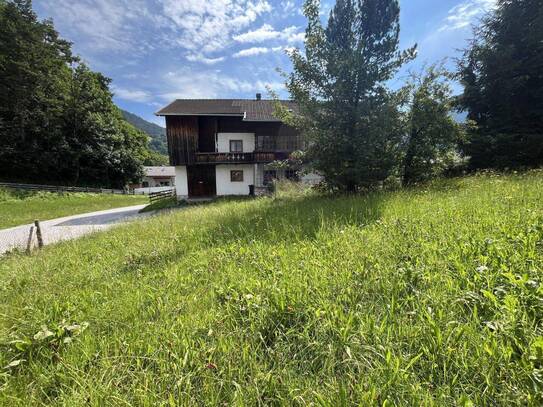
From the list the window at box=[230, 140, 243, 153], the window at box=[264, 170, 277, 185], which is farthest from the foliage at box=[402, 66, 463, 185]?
the window at box=[230, 140, 243, 153]

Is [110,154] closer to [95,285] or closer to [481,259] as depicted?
[95,285]

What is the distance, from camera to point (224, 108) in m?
22.3

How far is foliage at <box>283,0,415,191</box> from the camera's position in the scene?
7.94 metres

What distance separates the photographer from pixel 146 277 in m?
3.04

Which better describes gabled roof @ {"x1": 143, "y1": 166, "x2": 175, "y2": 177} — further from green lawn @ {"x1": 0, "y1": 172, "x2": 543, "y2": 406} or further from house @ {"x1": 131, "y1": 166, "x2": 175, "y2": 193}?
green lawn @ {"x1": 0, "y1": 172, "x2": 543, "y2": 406}

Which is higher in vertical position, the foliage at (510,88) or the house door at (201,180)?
the foliage at (510,88)

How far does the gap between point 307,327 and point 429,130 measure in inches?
396

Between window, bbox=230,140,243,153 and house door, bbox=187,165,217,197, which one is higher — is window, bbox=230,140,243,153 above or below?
above

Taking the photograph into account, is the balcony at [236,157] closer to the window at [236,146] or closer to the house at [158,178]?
the window at [236,146]

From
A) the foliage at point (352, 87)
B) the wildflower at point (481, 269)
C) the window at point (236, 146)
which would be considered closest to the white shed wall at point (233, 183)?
the window at point (236, 146)

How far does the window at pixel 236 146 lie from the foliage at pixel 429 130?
1549 cm

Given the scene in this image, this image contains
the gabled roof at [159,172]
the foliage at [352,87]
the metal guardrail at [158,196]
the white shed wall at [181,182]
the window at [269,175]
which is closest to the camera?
the foliage at [352,87]

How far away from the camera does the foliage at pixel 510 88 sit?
10.8 metres

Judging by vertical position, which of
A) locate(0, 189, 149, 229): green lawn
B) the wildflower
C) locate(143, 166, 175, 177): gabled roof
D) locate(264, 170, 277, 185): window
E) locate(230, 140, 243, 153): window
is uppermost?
locate(230, 140, 243, 153): window
